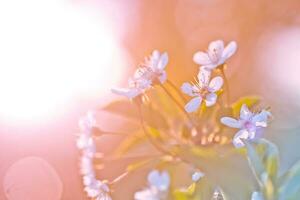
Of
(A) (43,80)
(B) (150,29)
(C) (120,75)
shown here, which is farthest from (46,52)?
(B) (150,29)

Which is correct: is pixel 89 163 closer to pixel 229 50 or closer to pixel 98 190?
pixel 98 190

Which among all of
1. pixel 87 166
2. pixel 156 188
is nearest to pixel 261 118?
pixel 156 188

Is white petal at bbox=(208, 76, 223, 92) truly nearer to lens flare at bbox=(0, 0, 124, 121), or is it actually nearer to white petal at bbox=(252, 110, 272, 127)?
white petal at bbox=(252, 110, 272, 127)

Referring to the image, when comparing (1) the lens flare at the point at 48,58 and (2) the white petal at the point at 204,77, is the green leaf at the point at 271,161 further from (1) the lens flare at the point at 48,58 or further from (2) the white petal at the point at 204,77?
(1) the lens flare at the point at 48,58

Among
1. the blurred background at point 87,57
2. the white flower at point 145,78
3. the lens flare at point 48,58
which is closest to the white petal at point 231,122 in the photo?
the white flower at point 145,78

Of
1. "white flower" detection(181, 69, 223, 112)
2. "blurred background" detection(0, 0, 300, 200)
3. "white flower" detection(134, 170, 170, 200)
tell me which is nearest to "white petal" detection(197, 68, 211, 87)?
"white flower" detection(181, 69, 223, 112)

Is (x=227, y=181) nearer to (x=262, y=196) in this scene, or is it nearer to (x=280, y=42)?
(x=262, y=196)
